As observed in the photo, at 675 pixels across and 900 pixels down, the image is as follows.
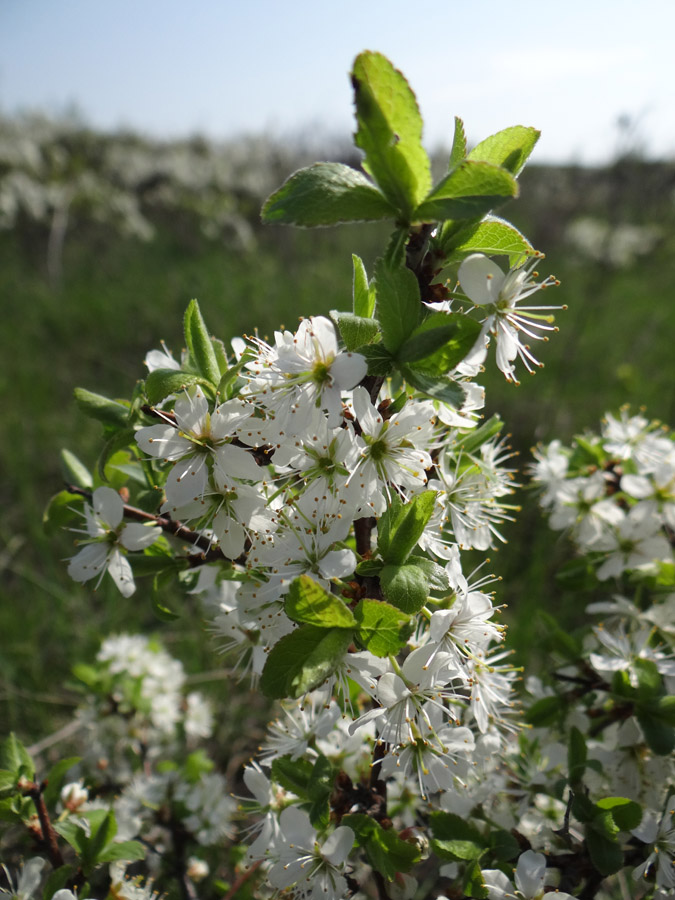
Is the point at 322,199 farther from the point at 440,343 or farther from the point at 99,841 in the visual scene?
the point at 99,841

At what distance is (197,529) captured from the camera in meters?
0.93

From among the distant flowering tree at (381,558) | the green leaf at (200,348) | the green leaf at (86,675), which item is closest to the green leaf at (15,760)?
the distant flowering tree at (381,558)

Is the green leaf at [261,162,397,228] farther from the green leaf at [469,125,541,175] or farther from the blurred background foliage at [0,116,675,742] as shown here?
the blurred background foliage at [0,116,675,742]

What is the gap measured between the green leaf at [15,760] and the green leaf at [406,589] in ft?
2.75

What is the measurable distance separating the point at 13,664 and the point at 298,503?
2.00 m

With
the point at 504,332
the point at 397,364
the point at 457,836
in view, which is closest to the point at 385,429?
the point at 397,364

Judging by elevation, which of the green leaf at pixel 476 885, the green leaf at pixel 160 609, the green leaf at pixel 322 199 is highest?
the green leaf at pixel 322 199

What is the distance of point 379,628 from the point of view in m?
0.76

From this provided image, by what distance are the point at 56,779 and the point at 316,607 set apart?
2.75ft

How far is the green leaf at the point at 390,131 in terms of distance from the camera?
2.23 feet

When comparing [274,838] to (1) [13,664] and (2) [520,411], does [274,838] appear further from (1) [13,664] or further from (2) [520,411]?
(2) [520,411]

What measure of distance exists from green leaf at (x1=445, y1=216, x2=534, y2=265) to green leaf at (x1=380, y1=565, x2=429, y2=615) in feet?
1.40

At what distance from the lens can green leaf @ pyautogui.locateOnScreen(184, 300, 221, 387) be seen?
0.91 meters

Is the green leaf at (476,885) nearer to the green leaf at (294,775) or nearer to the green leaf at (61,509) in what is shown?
the green leaf at (294,775)
